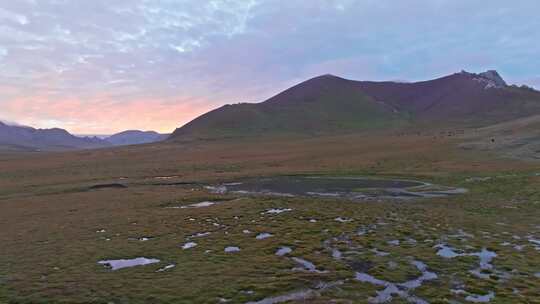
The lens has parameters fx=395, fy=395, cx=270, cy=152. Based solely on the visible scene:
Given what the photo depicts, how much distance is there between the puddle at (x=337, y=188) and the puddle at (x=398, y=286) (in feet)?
74.5

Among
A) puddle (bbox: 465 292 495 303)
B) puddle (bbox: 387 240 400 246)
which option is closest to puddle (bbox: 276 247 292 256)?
puddle (bbox: 387 240 400 246)

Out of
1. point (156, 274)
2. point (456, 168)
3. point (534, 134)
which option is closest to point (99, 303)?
point (156, 274)

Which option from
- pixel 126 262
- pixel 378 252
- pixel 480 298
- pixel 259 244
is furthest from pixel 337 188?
pixel 480 298

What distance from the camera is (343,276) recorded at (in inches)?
682

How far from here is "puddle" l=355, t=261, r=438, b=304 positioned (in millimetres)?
14852

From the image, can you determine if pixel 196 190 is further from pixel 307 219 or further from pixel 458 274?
pixel 458 274

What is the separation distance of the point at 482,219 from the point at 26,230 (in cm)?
3290

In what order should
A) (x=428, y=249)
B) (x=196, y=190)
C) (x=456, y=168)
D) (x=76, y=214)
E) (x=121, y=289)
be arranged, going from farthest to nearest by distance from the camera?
(x=456, y=168) < (x=196, y=190) < (x=76, y=214) < (x=428, y=249) < (x=121, y=289)

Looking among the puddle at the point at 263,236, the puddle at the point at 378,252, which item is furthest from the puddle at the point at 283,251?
the puddle at the point at 378,252

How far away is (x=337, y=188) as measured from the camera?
154 feet

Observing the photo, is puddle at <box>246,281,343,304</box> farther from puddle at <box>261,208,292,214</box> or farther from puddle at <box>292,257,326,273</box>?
puddle at <box>261,208,292,214</box>

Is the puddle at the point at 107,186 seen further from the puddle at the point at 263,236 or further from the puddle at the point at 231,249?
the puddle at the point at 231,249

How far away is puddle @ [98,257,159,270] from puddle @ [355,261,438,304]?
34.8 feet

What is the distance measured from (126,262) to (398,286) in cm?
1340
